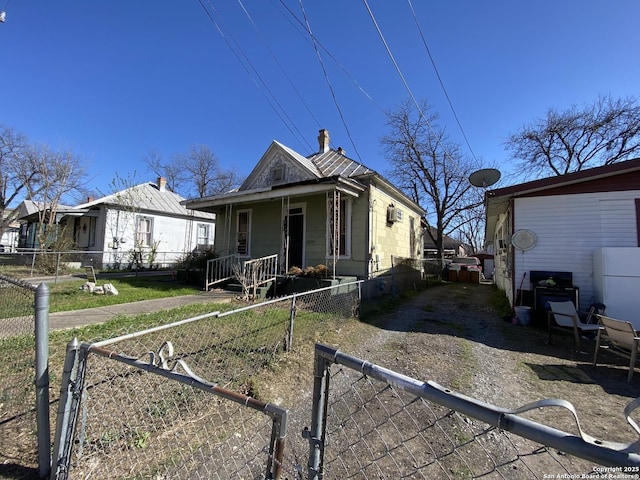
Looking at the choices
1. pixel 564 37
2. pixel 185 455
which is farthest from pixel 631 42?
pixel 185 455

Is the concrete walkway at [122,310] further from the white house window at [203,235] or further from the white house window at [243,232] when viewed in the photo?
the white house window at [203,235]

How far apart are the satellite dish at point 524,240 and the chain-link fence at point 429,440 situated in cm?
613

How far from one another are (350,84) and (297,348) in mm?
7287

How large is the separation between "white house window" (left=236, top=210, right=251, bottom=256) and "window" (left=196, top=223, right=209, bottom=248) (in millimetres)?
8785

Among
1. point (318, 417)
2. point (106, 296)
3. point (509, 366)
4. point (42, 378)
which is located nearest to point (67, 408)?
point (42, 378)

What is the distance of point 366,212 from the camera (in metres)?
9.43

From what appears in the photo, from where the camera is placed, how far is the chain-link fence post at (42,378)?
6.42ft

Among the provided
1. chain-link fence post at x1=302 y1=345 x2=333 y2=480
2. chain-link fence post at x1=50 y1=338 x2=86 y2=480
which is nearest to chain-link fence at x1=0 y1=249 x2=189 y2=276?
chain-link fence post at x1=50 y1=338 x2=86 y2=480

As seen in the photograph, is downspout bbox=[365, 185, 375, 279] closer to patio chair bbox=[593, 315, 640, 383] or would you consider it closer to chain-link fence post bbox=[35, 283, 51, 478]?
patio chair bbox=[593, 315, 640, 383]

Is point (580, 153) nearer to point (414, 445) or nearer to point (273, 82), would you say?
point (273, 82)

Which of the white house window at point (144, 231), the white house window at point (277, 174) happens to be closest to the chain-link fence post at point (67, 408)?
the white house window at point (277, 174)

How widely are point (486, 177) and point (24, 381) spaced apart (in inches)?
427

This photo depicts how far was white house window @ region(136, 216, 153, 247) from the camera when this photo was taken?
55.2 feet

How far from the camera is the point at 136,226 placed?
54.9 feet
